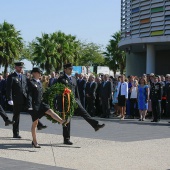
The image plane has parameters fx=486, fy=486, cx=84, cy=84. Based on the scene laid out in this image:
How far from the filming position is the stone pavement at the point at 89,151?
9.11 metres

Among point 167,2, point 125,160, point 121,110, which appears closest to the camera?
point 125,160

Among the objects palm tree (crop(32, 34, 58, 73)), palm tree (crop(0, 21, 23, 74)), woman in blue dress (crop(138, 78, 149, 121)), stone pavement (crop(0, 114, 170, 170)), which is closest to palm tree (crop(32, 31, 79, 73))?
palm tree (crop(32, 34, 58, 73))

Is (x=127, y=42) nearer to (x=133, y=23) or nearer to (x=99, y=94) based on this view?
(x=133, y=23)

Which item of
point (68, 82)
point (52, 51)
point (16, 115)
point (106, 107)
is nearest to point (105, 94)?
point (106, 107)

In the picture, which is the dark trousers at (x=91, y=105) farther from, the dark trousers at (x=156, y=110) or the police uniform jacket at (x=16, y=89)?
the police uniform jacket at (x=16, y=89)

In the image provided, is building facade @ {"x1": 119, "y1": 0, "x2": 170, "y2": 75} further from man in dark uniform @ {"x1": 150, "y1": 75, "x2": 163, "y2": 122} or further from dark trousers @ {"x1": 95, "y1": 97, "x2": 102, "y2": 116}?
man in dark uniform @ {"x1": 150, "y1": 75, "x2": 163, "y2": 122}

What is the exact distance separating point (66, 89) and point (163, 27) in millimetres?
20432

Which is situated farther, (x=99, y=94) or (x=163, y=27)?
(x=163, y=27)

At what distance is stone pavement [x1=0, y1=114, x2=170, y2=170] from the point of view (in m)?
9.11

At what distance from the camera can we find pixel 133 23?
111 ft

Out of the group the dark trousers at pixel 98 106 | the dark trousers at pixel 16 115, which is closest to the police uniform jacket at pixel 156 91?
the dark trousers at pixel 98 106

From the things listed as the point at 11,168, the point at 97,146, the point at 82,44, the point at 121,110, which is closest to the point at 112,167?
the point at 11,168

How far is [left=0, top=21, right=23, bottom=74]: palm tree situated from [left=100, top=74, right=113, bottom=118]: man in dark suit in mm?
37797

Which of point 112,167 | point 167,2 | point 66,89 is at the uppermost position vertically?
point 167,2
